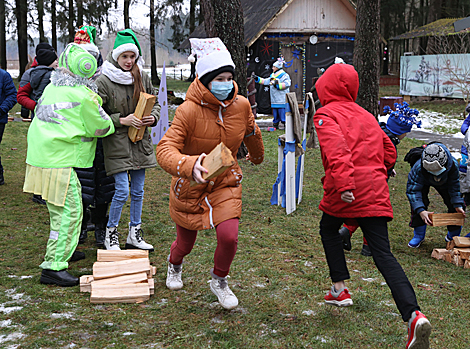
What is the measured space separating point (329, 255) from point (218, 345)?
1108 mm

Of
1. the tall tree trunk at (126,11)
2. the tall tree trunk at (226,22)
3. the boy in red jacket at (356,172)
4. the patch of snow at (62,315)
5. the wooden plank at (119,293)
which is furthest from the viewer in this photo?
the tall tree trunk at (126,11)

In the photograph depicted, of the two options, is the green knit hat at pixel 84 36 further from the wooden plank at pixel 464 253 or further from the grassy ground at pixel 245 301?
the wooden plank at pixel 464 253

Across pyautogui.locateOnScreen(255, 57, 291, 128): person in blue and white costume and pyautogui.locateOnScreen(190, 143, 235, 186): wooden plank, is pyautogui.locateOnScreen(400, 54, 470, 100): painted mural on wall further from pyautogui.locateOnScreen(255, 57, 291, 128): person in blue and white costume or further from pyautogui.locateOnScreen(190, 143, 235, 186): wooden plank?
pyautogui.locateOnScreen(190, 143, 235, 186): wooden plank

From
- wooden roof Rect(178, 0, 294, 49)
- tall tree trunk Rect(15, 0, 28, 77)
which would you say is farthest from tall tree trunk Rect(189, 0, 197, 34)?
wooden roof Rect(178, 0, 294, 49)

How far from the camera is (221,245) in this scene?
3.52 meters

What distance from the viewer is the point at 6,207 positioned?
673 cm

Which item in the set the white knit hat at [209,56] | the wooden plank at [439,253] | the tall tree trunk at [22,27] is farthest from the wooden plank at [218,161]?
the tall tree trunk at [22,27]

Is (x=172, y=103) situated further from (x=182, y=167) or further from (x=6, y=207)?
(x=182, y=167)

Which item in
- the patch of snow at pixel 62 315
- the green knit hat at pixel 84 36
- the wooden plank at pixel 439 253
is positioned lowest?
the wooden plank at pixel 439 253

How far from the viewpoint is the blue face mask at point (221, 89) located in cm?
340

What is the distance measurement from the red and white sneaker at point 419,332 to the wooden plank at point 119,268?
2227 millimetres

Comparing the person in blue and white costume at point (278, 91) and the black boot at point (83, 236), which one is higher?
the person in blue and white costume at point (278, 91)

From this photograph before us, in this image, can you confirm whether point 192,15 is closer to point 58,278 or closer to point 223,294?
point 58,278

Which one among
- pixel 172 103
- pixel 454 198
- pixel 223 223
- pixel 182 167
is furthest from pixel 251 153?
pixel 172 103
